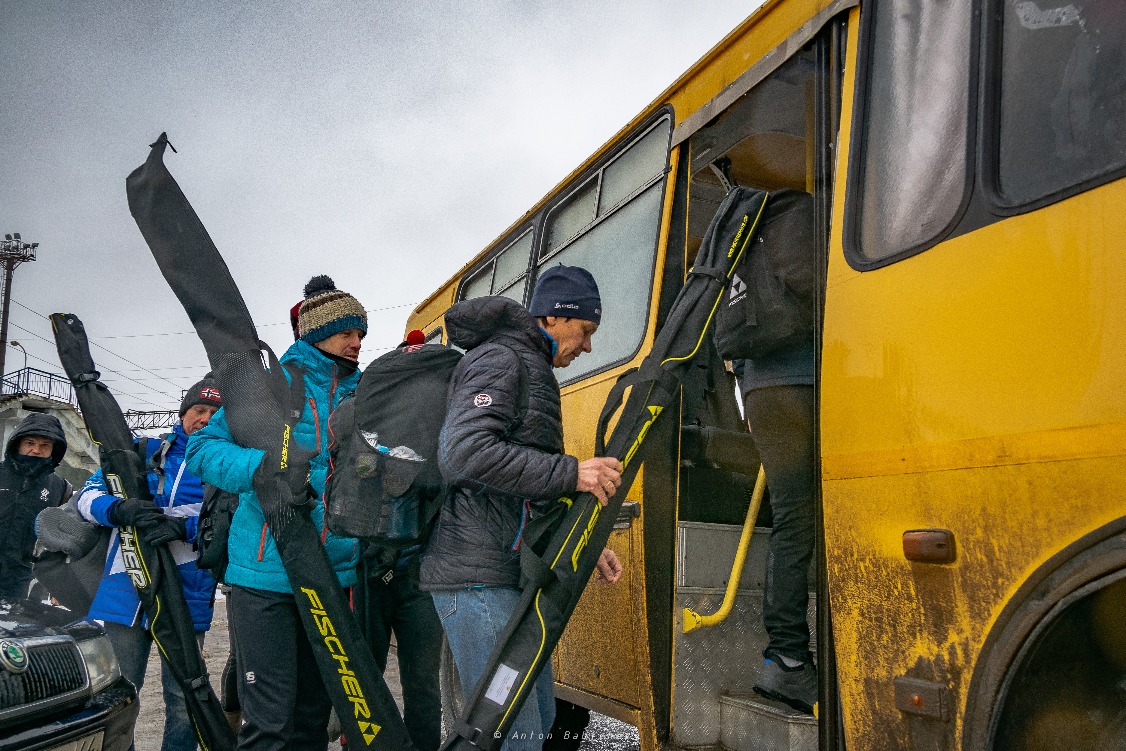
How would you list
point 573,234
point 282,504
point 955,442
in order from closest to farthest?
point 955,442 < point 282,504 < point 573,234

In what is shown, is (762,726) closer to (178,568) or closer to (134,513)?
(178,568)

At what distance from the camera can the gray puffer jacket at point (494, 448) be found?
7.64 feet

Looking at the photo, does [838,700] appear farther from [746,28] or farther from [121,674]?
[121,674]

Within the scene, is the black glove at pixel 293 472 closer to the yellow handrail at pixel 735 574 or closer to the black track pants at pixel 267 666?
the black track pants at pixel 267 666

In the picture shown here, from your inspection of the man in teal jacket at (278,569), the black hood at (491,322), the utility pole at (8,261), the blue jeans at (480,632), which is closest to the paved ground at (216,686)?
the man in teal jacket at (278,569)

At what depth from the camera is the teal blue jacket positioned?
9.14 feet

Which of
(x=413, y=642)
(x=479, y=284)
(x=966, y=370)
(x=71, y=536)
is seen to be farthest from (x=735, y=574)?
(x=479, y=284)

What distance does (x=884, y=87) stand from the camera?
2.31 meters

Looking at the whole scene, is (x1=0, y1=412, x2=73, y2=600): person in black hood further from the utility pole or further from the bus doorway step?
the utility pole

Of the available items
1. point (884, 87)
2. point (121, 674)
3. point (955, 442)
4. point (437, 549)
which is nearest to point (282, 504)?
point (437, 549)

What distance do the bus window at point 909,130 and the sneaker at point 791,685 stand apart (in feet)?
4.86

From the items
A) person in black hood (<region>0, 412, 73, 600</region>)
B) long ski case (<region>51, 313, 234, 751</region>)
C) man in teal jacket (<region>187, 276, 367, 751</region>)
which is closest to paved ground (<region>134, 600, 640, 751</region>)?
person in black hood (<region>0, 412, 73, 600</region>)

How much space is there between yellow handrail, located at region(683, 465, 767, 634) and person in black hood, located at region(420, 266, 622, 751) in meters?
0.82

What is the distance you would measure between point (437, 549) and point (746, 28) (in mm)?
2088
